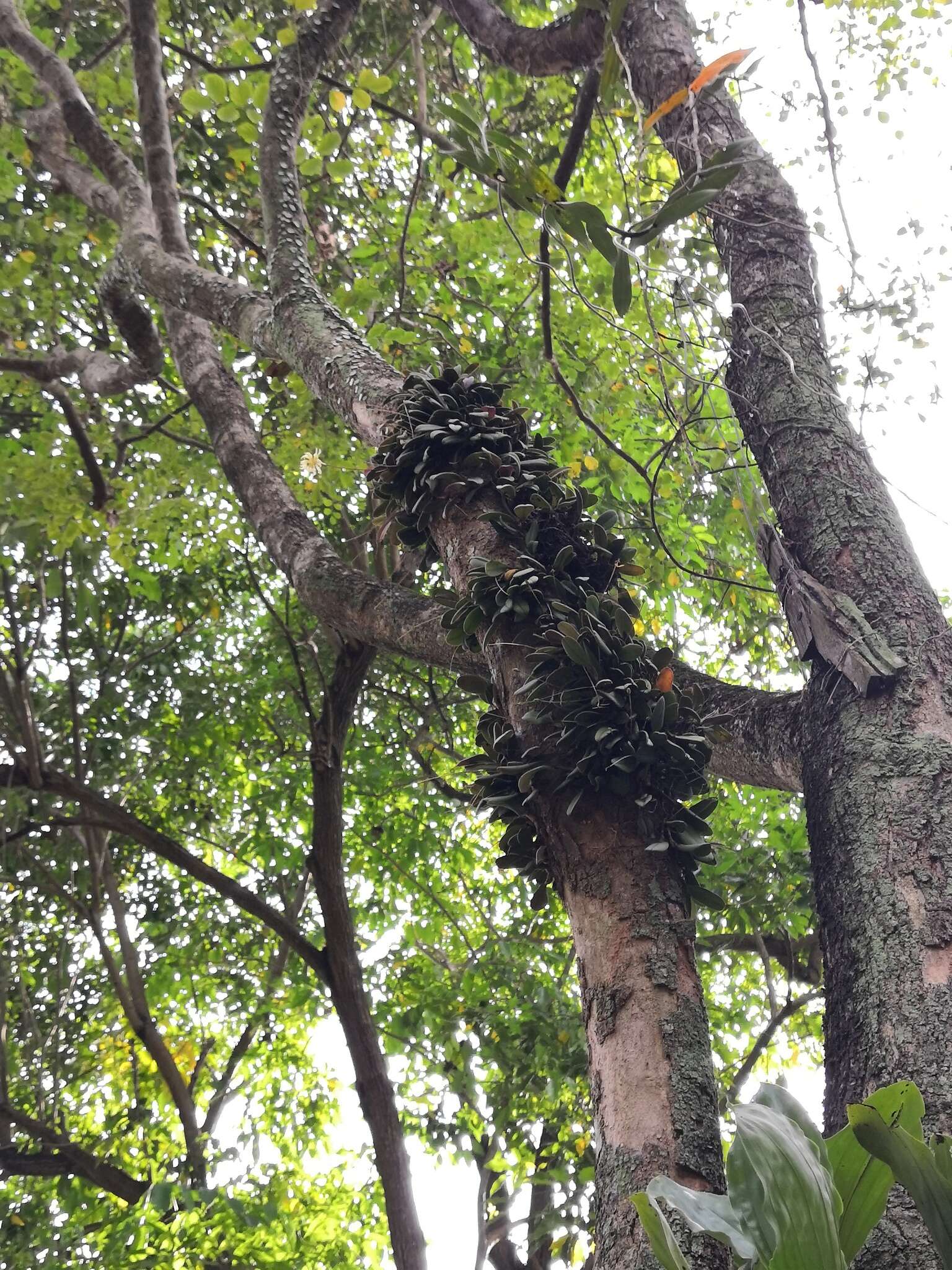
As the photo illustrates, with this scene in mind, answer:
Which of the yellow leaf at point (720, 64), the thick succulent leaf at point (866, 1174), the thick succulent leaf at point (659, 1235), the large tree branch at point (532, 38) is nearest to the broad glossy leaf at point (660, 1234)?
the thick succulent leaf at point (659, 1235)

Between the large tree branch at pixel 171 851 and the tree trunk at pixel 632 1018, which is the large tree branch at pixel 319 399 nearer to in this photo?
the tree trunk at pixel 632 1018

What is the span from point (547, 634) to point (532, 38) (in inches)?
82.3

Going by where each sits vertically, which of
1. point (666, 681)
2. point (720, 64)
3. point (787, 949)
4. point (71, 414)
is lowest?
point (666, 681)

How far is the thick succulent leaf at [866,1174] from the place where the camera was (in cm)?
82

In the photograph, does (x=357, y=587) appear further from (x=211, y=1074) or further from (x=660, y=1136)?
(x=211, y=1074)

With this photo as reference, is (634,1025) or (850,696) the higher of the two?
(850,696)

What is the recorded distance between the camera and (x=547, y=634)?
4.81 ft

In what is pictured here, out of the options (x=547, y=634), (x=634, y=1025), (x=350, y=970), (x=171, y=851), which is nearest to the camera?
(x=634, y=1025)

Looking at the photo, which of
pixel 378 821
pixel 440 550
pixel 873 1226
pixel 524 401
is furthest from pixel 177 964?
pixel 873 1226

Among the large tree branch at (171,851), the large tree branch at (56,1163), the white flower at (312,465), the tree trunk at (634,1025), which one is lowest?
the tree trunk at (634,1025)

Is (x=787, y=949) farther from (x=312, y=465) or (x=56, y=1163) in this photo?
(x=56, y=1163)

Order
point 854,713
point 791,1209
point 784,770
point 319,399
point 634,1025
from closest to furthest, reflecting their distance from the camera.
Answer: point 791,1209 → point 634,1025 → point 854,713 → point 784,770 → point 319,399

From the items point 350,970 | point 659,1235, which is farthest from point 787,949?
point 659,1235

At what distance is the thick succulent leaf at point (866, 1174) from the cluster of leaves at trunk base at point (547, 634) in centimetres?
48
